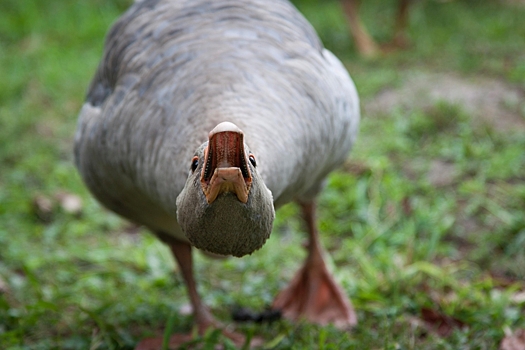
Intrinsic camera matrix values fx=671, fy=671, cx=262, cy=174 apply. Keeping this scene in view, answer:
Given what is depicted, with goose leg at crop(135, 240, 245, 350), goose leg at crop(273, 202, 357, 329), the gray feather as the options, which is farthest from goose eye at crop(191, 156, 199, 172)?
goose leg at crop(273, 202, 357, 329)

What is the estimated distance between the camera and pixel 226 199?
1857mm

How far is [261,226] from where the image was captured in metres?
1.99

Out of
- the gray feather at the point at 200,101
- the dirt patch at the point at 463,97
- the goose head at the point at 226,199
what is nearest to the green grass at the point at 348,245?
the dirt patch at the point at 463,97

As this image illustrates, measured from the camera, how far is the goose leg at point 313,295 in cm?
384

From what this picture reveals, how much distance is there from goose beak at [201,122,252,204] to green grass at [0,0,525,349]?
160 cm

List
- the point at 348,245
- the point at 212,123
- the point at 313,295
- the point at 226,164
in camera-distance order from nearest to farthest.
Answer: the point at 226,164 < the point at 212,123 < the point at 313,295 < the point at 348,245

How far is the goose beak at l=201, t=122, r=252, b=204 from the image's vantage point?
1799 mm

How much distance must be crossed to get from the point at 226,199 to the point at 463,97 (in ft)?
16.1

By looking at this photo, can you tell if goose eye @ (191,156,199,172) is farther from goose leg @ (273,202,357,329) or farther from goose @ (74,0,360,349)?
goose leg @ (273,202,357,329)

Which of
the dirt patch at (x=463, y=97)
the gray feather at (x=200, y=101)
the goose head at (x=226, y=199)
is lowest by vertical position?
the dirt patch at (x=463, y=97)

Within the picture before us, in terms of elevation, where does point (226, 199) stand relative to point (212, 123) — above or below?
above

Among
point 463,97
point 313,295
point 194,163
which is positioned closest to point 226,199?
point 194,163

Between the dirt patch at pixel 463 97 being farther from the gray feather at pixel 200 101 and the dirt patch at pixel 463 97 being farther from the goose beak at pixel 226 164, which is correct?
the goose beak at pixel 226 164

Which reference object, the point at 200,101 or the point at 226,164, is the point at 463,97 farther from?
the point at 226,164
